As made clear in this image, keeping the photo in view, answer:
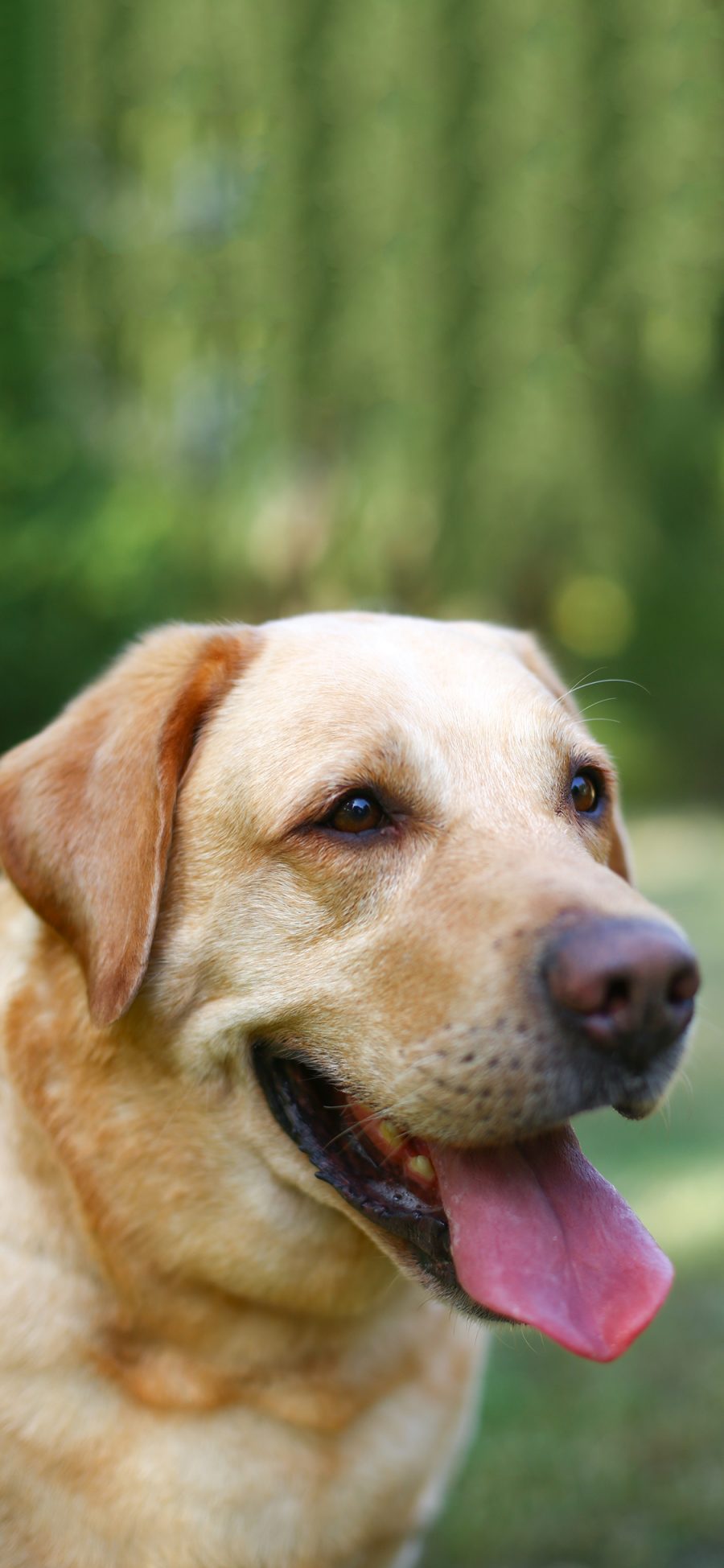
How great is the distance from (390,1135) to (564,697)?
104 centimetres

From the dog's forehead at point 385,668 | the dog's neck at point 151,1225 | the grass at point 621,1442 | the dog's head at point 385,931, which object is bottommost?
the grass at point 621,1442

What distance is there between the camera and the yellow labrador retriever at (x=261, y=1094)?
7.38 feet

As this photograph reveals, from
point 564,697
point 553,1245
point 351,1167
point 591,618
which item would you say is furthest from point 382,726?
point 591,618

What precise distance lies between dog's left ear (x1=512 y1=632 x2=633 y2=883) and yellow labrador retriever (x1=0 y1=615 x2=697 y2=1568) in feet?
0.83

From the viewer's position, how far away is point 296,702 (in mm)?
2486

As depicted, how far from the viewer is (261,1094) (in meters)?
2.44

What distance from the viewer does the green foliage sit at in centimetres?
1245

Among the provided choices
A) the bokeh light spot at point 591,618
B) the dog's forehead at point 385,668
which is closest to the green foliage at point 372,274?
the bokeh light spot at point 591,618

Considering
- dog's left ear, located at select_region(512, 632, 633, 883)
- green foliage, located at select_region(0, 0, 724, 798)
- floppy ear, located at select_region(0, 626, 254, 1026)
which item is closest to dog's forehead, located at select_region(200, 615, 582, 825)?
floppy ear, located at select_region(0, 626, 254, 1026)

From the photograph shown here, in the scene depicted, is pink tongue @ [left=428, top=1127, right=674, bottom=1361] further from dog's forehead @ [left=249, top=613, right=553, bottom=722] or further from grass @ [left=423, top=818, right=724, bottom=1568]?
dog's forehead @ [left=249, top=613, right=553, bottom=722]

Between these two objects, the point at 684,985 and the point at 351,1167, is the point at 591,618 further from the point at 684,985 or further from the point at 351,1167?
the point at 684,985

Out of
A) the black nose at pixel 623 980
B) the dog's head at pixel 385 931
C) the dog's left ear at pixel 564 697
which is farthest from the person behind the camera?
the dog's left ear at pixel 564 697

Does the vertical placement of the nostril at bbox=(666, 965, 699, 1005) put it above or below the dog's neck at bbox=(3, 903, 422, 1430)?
above

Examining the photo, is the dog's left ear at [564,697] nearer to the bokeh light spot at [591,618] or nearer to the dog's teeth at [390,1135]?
the dog's teeth at [390,1135]
